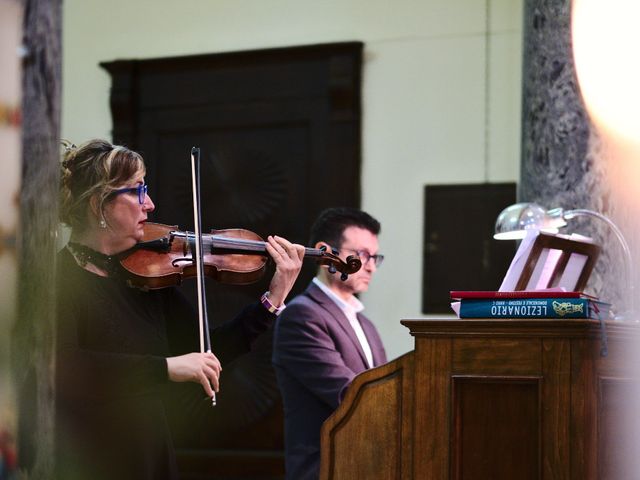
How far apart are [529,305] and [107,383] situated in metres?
1.17

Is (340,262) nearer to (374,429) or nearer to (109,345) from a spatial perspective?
(374,429)

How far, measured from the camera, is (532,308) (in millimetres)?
2893

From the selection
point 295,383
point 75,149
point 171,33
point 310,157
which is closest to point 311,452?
→ point 295,383

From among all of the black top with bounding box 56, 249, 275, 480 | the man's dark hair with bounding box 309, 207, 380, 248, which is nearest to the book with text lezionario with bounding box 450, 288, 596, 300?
the black top with bounding box 56, 249, 275, 480

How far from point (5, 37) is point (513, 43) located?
547cm

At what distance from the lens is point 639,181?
448cm

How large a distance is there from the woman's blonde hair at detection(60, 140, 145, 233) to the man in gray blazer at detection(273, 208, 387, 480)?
1.29 meters

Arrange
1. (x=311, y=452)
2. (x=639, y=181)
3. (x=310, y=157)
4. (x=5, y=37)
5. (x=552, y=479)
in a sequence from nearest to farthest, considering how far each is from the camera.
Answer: (x=5, y=37)
(x=552, y=479)
(x=311, y=452)
(x=639, y=181)
(x=310, y=157)

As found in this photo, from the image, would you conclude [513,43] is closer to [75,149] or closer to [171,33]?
[171,33]

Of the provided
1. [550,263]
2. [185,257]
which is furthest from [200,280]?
[550,263]

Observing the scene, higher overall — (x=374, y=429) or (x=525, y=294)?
(x=525, y=294)

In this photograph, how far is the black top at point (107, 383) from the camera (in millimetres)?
2707

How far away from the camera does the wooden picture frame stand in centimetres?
316

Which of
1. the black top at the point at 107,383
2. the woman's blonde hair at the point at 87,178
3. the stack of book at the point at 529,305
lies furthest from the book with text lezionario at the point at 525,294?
the woman's blonde hair at the point at 87,178
